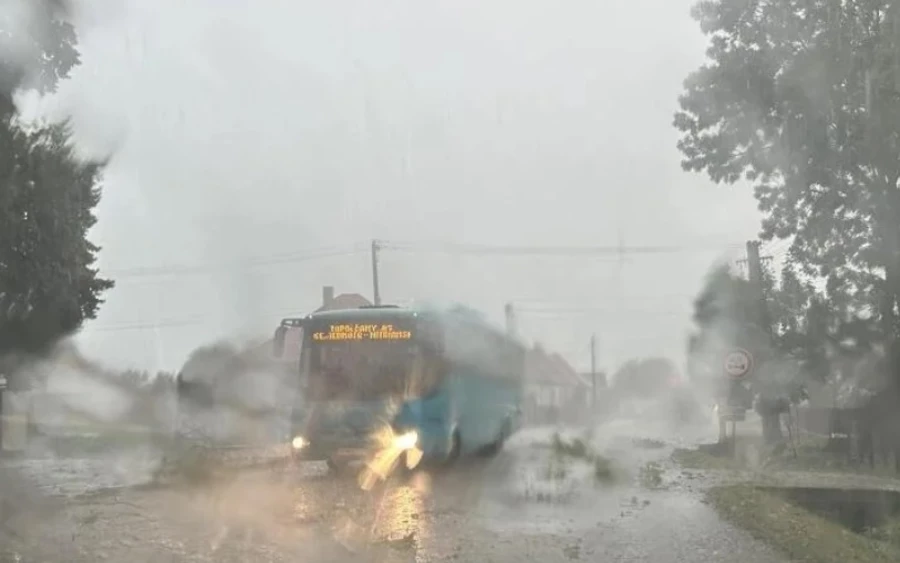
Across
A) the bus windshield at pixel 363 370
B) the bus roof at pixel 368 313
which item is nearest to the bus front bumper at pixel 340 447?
the bus windshield at pixel 363 370

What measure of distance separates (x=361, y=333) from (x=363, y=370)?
0.65 m

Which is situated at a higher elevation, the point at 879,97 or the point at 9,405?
the point at 879,97

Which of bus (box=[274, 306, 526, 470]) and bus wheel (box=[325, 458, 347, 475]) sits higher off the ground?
bus (box=[274, 306, 526, 470])

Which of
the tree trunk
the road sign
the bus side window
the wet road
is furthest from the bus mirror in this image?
the tree trunk

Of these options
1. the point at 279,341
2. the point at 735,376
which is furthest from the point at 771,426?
the point at 279,341

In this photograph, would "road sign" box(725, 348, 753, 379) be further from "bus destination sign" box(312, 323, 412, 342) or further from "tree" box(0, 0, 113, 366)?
"tree" box(0, 0, 113, 366)

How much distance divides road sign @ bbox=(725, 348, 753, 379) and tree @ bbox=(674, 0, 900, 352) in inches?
199

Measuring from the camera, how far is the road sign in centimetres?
1811

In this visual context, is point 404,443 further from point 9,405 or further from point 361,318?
point 9,405

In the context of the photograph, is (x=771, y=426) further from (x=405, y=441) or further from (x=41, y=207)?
(x=41, y=207)

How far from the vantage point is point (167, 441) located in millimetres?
21000

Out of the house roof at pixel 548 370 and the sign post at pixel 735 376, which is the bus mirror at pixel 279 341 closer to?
the sign post at pixel 735 376

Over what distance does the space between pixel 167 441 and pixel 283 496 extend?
9694mm

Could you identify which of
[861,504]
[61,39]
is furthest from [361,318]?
[861,504]
